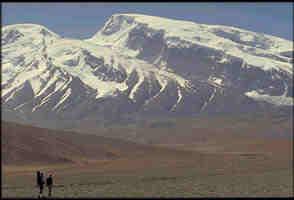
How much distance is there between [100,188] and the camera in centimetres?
6309

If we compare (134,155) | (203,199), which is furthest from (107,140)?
(203,199)

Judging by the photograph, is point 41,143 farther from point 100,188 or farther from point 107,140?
point 100,188

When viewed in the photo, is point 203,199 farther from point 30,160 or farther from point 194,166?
point 30,160

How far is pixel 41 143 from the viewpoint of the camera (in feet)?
396

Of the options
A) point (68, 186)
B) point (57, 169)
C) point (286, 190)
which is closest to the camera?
point (286, 190)

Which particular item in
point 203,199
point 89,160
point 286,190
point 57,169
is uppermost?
point 203,199

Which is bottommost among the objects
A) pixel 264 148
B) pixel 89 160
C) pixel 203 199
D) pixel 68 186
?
pixel 264 148

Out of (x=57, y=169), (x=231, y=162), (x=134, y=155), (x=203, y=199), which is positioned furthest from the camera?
(x=134, y=155)

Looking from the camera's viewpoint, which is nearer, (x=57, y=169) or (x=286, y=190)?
(x=286, y=190)

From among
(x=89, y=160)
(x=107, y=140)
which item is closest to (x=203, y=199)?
(x=89, y=160)

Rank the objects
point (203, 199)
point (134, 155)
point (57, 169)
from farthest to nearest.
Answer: point (134, 155) → point (57, 169) → point (203, 199)

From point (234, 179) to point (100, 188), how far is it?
17.7 m

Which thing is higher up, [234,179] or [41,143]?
[234,179]

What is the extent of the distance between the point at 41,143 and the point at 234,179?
5362 cm
